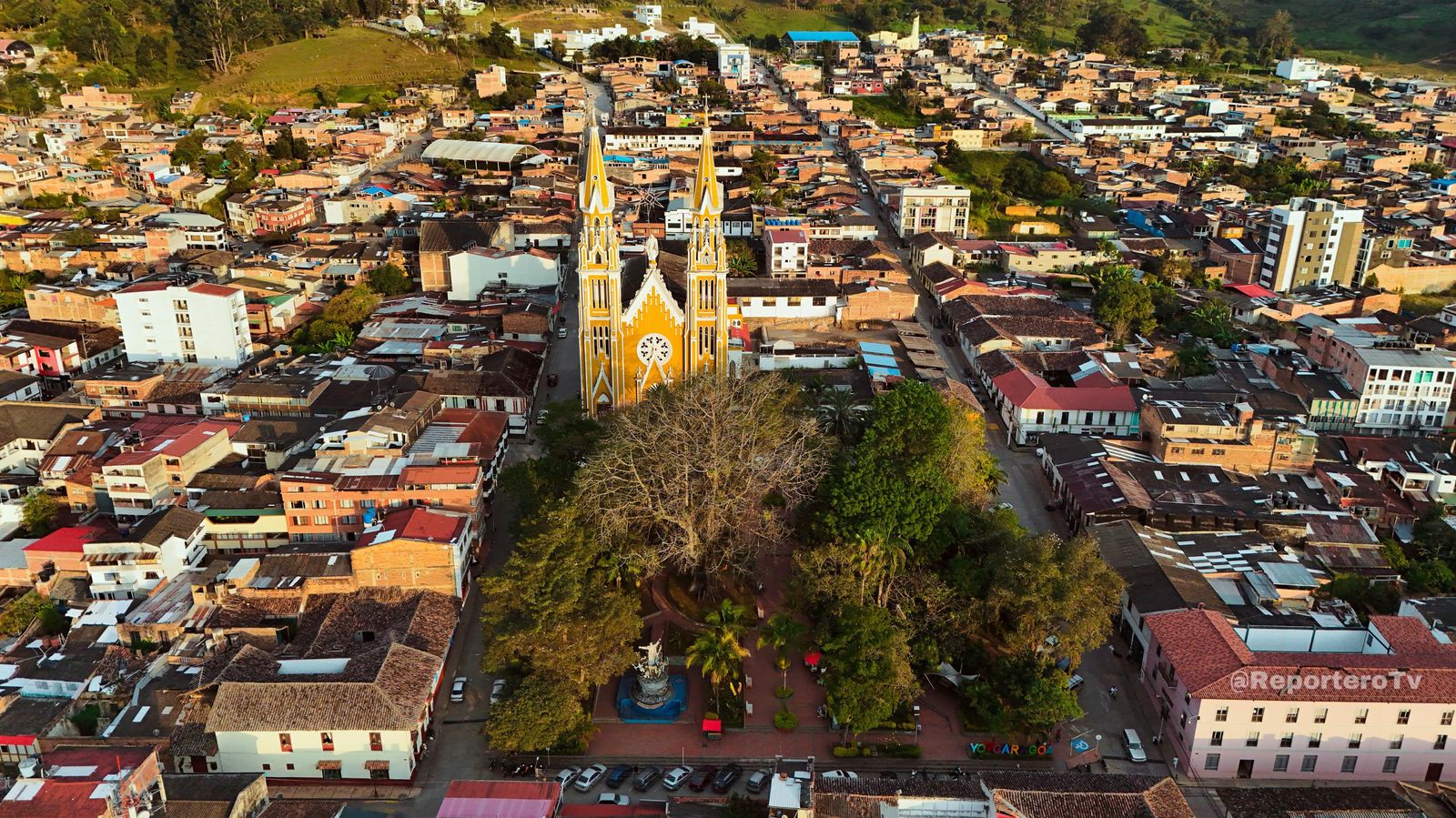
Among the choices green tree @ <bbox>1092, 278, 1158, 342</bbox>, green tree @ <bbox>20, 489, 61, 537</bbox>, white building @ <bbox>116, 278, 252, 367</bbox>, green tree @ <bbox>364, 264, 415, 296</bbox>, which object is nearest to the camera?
green tree @ <bbox>20, 489, 61, 537</bbox>

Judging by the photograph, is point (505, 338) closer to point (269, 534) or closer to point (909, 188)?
point (269, 534)

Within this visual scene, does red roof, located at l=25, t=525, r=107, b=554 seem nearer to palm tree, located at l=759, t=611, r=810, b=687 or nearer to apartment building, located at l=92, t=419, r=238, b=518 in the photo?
apartment building, located at l=92, t=419, r=238, b=518

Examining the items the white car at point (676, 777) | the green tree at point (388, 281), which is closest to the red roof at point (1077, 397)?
the white car at point (676, 777)

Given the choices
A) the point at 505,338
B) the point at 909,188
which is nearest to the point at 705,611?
the point at 505,338

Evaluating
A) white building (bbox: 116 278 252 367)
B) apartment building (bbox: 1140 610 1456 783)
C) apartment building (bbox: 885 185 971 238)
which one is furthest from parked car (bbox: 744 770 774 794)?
apartment building (bbox: 885 185 971 238)

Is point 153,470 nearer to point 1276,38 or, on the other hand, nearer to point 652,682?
point 652,682

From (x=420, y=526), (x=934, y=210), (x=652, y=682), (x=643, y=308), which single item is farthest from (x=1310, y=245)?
(x=420, y=526)

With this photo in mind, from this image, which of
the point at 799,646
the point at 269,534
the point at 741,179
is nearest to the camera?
the point at 799,646
